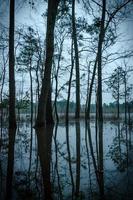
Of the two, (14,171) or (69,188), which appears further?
(14,171)

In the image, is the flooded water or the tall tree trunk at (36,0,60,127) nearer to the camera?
the flooded water

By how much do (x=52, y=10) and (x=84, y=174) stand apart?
8.46 meters

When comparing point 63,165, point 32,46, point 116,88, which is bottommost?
point 63,165

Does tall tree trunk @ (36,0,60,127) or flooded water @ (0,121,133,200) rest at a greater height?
tall tree trunk @ (36,0,60,127)

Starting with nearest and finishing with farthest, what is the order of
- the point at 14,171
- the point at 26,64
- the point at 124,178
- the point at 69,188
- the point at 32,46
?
the point at 69,188 < the point at 124,178 < the point at 14,171 < the point at 32,46 < the point at 26,64

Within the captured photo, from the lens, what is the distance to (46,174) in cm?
214

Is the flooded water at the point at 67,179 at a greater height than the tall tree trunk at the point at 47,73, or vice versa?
the tall tree trunk at the point at 47,73

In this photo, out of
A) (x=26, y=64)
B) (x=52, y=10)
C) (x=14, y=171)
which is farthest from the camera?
(x=26, y=64)

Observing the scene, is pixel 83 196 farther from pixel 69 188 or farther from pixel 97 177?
pixel 97 177

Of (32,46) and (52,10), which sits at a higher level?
(32,46)

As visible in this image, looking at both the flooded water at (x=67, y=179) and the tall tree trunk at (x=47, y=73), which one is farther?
the tall tree trunk at (x=47, y=73)

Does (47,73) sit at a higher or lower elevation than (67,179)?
higher

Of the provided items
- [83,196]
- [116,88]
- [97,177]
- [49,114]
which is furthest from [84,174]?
[116,88]

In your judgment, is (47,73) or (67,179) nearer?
(67,179)
